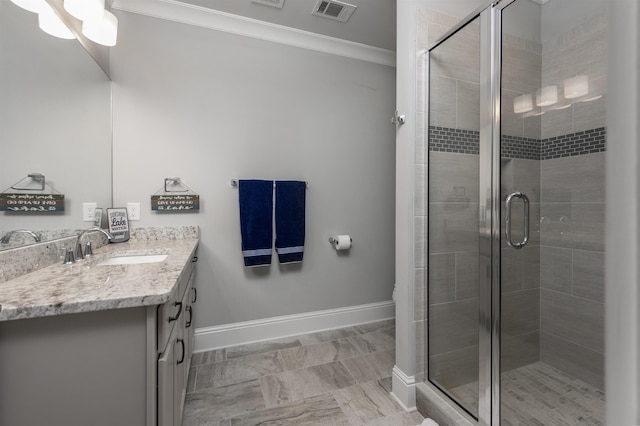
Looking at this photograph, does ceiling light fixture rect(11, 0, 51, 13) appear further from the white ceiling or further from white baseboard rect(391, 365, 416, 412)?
white baseboard rect(391, 365, 416, 412)

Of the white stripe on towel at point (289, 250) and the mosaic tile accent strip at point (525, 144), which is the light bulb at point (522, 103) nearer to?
the mosaic tile accent strip at point (525, 144)

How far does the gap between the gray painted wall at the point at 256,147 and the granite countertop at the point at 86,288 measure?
86 centimetres

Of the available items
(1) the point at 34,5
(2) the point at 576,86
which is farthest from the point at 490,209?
(1) the point at 34,5

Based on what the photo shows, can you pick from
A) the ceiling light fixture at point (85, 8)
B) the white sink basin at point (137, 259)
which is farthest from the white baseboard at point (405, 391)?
the ceiling light fixture at point (85, 8)

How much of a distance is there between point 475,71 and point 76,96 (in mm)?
2197

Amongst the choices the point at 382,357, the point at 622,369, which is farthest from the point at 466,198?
the point at 622,369

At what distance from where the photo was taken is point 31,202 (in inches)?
49.8

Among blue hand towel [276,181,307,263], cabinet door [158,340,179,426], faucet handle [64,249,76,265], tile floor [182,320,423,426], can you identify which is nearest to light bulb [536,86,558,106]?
blue hand towel [276,181,307,263]

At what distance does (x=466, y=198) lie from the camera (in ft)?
5.07

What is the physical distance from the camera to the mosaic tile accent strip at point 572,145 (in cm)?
156

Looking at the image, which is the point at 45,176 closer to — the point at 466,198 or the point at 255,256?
the point at 255,256

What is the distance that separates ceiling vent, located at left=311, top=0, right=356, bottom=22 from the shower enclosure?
2.48 ft

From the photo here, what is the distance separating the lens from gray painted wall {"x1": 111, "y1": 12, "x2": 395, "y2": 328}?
2.01m

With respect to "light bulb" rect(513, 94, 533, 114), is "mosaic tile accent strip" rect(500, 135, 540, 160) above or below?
below
